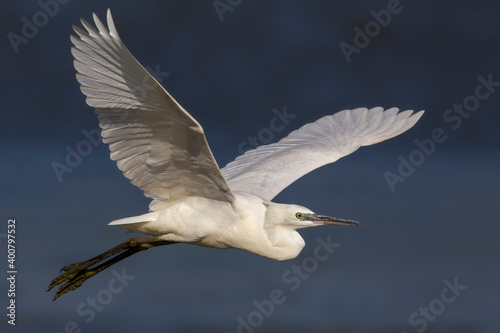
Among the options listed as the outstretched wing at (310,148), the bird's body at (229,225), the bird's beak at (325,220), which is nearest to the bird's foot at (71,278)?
the bird's body at (229,225)

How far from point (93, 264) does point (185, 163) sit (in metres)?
2.31

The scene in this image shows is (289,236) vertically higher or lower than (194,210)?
lower

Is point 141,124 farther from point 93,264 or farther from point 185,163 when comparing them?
point 93,264

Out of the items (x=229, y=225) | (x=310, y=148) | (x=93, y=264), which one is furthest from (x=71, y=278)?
(x=310, y=148)

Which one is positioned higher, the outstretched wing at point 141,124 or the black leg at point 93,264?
the outstretched wing at point 141,124

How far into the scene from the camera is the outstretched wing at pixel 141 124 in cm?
780

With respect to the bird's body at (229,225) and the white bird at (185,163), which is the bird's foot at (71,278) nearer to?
the white bird at (185,163)

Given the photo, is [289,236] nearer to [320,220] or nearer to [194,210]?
[320,220]

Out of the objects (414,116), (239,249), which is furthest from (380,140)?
(239,249)

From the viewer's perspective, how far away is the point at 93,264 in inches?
410

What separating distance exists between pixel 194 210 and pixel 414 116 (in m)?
3.77

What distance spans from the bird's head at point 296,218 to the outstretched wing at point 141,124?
60 cm

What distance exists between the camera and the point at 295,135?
40.8 ft

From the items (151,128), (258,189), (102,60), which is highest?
(102,60)
